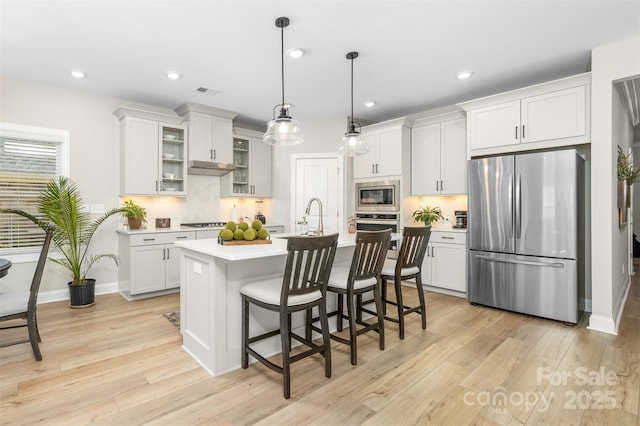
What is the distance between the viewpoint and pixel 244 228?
2734mm

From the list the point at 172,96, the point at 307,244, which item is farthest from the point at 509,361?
the point at 172,96

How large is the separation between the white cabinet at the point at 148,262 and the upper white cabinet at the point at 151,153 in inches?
26.8

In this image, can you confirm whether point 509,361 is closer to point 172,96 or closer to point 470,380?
point 470,380

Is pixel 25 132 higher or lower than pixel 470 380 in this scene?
higher

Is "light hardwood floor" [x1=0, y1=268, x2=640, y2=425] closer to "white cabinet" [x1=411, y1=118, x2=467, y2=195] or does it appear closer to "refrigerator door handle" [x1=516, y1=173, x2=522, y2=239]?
"refrigerator door handle" [x1=516, y1=173, x2=522, y2=239]

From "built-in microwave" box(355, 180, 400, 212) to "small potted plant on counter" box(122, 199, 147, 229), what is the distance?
10.5 ft

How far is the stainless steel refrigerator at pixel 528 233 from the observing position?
3348 mm

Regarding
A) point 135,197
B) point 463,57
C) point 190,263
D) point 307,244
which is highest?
point 463,57

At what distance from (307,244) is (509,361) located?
190 centimetres

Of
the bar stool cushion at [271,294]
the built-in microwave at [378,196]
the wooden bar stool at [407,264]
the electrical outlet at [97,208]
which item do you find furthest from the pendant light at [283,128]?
the electrical outlet at [97,208]

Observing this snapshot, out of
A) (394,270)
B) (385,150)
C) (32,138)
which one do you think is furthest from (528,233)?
(32,138)

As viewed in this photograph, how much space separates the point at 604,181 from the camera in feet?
10.5

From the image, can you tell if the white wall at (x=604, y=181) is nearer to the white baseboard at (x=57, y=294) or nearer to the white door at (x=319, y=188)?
the white door at (x=319, y=188)

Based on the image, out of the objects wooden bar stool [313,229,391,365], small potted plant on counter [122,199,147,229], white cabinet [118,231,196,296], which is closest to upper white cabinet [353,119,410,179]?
wooden bar stool [313,229,391,365]
